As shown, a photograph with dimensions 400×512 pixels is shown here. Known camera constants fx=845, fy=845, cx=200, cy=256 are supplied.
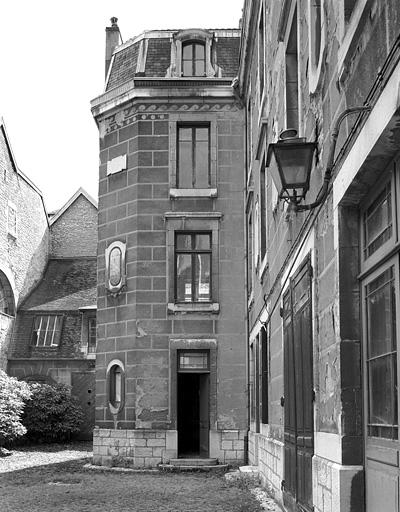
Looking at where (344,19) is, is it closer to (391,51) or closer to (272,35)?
(391,51)

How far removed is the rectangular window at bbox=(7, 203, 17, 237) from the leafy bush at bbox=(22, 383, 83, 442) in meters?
6.22

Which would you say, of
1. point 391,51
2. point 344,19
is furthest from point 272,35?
point 391,51

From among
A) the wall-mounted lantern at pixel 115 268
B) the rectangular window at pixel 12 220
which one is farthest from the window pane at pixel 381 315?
the rectangular window at pixel 12 220

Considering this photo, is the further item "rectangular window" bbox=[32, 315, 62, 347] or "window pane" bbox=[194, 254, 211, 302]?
"rectangular window" bbox=[32, 315, 62, 347]

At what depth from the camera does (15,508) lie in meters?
12.8

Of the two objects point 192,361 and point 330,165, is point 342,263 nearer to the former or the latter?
point 330,165

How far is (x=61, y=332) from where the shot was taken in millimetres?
30969

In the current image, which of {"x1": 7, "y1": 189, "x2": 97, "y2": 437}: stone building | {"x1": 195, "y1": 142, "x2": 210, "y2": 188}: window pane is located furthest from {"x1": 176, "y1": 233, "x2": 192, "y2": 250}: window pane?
{"x1": 7, "y1": 189, "x2": 97, "y2": 437}: stone building

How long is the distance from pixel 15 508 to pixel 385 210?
9506 mm

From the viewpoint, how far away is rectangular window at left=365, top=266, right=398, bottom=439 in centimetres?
495

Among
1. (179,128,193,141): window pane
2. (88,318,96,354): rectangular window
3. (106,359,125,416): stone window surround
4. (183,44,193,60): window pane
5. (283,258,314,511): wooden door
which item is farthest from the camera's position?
(88,318,96,354): rectangular window

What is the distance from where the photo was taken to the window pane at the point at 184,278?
20.1m

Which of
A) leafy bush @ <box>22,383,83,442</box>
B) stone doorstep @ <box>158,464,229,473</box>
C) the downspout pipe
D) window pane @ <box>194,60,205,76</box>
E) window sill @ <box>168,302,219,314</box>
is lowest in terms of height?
stone doorstep @ <box>158,464,229,473</box>

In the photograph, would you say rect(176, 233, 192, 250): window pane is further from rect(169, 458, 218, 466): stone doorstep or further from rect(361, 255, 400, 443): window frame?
rect(361, 255, 400, 443): window frame
